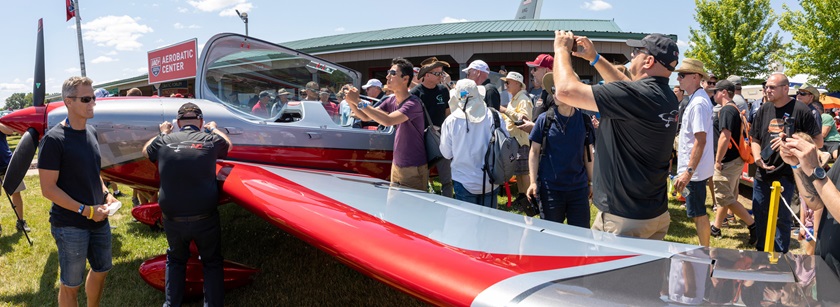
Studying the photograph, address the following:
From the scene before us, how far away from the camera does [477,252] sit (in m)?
1.91

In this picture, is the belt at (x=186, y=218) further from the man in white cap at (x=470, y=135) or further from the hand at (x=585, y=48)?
the hand at (x=585, y=48)

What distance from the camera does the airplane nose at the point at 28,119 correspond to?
380cm

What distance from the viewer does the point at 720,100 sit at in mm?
5105

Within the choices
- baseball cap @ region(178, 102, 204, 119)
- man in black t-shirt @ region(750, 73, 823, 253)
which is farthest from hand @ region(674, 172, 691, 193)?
baseball cap @ region(178, 102, 204, 119)

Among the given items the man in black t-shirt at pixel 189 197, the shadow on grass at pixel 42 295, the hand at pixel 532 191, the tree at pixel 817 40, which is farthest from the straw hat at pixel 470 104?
the tree at pixel 817 40

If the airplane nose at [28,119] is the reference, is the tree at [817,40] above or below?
above

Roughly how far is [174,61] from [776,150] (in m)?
→ 24.9

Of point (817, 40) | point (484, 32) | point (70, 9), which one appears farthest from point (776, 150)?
point (70, 9)

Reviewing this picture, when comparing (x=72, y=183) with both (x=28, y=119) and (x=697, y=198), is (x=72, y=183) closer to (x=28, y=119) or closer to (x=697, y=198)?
(x=28, y=119)

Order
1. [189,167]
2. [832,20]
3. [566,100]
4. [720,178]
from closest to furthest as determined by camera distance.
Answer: [566,100] < [189,167] < [720,178] < [832,20]

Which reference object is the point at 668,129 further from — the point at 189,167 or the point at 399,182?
the point at 189,167

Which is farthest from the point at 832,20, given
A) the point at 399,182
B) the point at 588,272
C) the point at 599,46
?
the point at 588,272

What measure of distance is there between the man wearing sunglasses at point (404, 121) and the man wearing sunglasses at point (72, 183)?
1779 mm

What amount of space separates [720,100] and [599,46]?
10315mm
